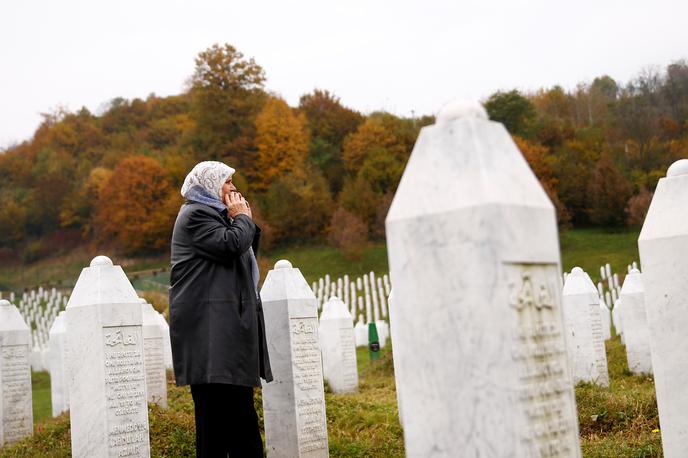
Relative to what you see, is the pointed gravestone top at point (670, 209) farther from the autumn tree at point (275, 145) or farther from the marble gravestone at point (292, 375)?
the autumn tree at point (275, 145)

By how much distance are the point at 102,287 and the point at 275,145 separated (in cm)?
4952

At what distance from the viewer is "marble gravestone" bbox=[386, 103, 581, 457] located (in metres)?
3.08

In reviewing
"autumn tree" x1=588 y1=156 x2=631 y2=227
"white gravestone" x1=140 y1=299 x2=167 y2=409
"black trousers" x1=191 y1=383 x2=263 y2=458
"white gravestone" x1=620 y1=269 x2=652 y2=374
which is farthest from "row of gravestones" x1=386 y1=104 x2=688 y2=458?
"autumn tree" x1=588 y1=156 x2=631 y2=227

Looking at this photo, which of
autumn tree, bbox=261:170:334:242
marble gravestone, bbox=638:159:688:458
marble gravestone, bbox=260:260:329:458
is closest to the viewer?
marble gravestone, bbox=638:159:688:458

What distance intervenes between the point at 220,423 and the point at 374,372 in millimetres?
11627

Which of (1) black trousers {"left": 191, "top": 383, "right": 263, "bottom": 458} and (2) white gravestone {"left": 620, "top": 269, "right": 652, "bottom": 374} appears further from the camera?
(2) white gravestone {"left": 620, "top": 269, "right": 652, "bottom": 374}

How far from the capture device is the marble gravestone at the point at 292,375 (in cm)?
729

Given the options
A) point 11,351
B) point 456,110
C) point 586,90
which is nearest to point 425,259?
point 456,110

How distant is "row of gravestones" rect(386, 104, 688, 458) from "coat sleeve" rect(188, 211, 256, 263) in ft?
6.19

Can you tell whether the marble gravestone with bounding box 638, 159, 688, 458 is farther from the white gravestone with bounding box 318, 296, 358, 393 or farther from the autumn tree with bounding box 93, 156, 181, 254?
the autumn tree with bounding box 93, 156, 181, 254

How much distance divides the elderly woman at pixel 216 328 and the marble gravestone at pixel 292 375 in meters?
2.01

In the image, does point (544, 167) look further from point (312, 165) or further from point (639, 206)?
point (312, 165)

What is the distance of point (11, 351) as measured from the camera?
36.8ft

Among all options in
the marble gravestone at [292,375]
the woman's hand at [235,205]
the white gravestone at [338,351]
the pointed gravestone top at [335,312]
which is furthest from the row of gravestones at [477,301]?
the pointed gravestone top at [335,312]
